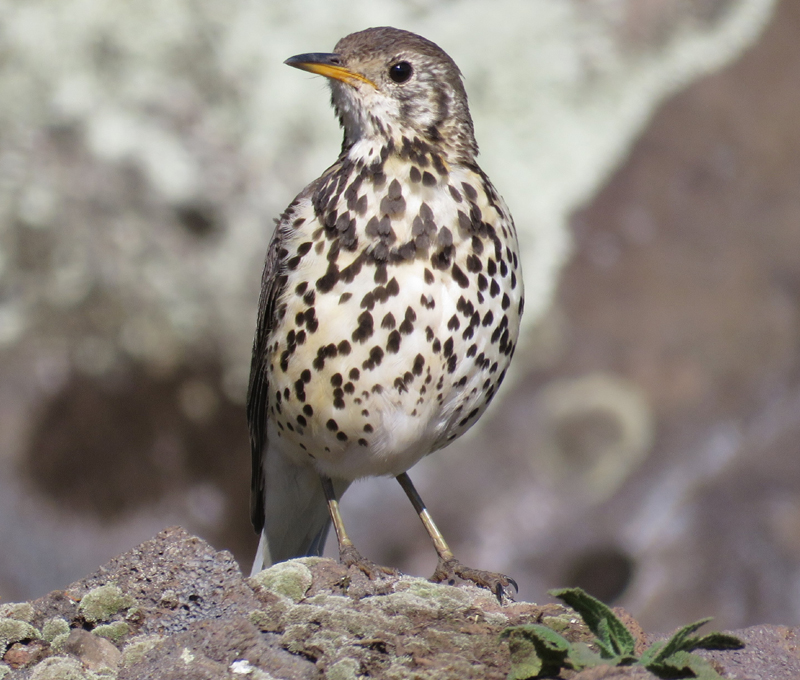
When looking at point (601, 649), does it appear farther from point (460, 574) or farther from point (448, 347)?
point (448, 347)

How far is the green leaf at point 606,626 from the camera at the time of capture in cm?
401

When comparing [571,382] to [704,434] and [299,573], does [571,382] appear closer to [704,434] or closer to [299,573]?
[704,434]

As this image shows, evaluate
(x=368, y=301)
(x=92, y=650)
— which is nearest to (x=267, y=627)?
(x=92, y=650)

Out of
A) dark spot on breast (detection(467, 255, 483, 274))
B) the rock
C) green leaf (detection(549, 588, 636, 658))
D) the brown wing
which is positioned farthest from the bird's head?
the rock

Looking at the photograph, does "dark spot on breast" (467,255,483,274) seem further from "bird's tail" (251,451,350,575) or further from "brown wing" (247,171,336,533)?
"bird's tail" (251,451,350,575)

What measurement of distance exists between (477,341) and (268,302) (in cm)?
115

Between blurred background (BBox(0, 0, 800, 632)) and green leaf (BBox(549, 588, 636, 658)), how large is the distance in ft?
16.7

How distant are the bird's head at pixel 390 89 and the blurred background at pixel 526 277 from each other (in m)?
4.28

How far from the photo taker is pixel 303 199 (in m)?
5.74

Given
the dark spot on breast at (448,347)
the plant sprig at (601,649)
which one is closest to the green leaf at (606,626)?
the plant sprig at (601,649)

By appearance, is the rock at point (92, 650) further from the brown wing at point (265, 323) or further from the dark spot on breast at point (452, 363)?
the dark spot on breast at point (452, 363)

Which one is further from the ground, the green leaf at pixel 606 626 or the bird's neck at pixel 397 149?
the bird's neck at pixel 397 149

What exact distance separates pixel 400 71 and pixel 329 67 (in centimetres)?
35

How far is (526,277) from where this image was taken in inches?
386
